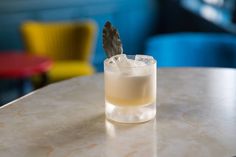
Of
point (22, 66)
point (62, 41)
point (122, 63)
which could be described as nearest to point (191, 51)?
point (22, 66)

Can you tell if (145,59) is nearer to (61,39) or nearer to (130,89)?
(130,89)

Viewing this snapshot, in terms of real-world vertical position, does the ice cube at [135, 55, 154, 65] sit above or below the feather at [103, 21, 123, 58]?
below

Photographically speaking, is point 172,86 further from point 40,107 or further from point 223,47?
point 223,47

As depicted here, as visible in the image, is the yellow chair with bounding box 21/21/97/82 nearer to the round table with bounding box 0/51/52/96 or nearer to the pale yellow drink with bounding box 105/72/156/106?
the round table with bounding box 0/51/52/96

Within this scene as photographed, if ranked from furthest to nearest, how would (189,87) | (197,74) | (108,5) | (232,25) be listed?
(108,5) < (232,25) < (197,74) < (189,87)

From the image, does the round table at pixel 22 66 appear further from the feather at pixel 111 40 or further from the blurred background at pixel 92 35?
the feather at pixel 111 40

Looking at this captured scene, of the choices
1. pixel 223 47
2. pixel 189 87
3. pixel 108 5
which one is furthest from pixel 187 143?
pixel 108 5

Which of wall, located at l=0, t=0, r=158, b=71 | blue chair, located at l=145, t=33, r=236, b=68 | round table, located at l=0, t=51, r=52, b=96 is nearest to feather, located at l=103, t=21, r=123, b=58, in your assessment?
blue chair, located at l=145, t=33, r=236, b=68
